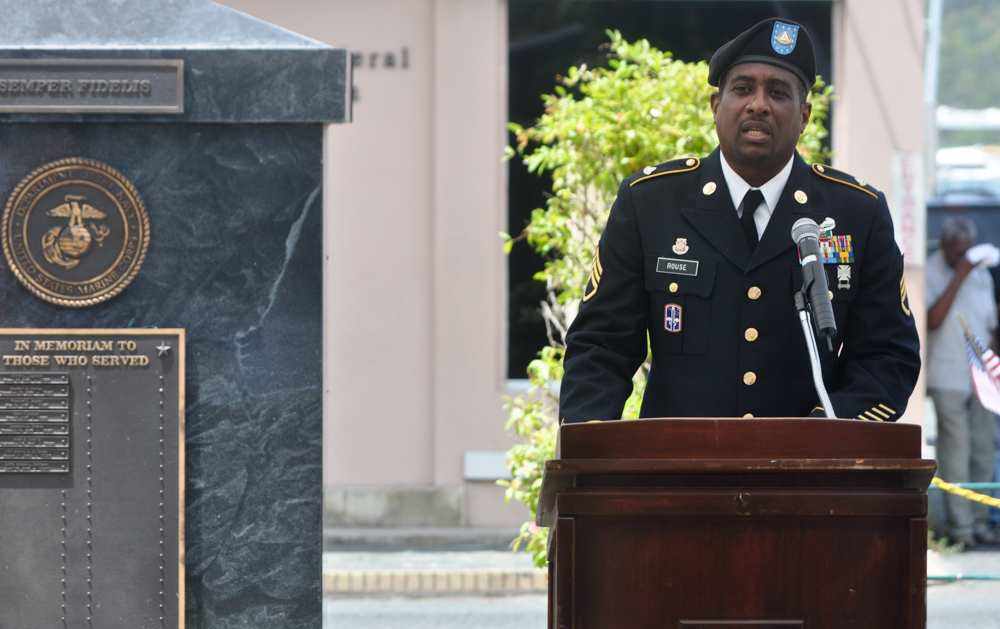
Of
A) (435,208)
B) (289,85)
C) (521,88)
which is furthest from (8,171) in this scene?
(521,88)

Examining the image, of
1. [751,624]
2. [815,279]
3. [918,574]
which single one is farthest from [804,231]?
[751,624]

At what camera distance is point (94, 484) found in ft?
12.0

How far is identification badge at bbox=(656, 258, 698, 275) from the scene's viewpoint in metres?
2.82

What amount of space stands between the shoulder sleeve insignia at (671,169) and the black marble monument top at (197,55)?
47.3 inches

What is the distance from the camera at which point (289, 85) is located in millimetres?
3717

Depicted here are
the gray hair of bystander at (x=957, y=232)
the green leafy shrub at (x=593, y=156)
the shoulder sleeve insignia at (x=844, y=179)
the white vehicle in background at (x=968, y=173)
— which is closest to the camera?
the shoulder sleeve insignia at (x=844, y=179)

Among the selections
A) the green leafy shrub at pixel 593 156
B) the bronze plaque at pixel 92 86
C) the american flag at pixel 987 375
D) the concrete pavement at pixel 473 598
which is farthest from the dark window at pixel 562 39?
the bronze plaque at pixel 92 86

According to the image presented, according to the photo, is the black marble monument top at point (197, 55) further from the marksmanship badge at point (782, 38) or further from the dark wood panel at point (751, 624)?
→ the dark wood panel at point (751, 624)

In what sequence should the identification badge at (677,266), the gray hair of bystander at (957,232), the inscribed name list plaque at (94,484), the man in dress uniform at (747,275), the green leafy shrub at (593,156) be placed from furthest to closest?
the gray hair of bystander at (957,232)
the green leafy shrub at (593,156)
the inscribed name list plaque at (94,484)
the identification badge at (677,266)
the man in dress uniform at (747,275)

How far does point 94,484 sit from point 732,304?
214 centimetres

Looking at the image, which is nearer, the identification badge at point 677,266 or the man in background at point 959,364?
the identification badge at point 677,266

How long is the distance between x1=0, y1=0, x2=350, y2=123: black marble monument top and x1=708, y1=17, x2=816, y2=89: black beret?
146 cm

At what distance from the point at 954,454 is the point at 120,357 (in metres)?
6.21

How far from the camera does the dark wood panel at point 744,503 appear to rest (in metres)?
2.00
